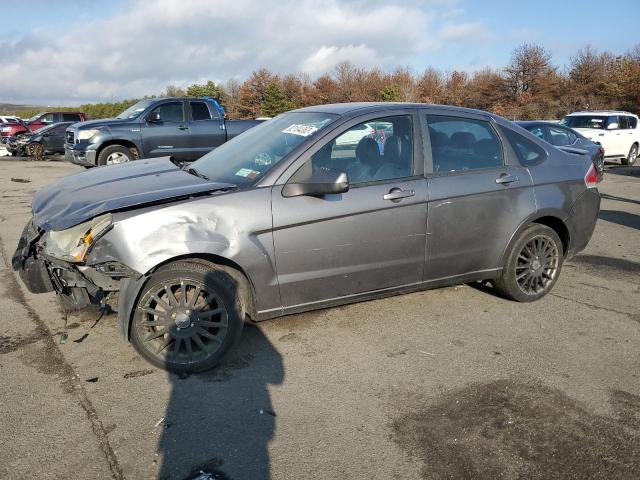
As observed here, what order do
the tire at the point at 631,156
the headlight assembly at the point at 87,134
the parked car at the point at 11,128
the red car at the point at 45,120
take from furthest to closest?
1. the parked car at the point at 11,128
2. the red car at the point at 45,120
3. the tire at the point at 631,156
4. the headlight assembly at the point at 87,134

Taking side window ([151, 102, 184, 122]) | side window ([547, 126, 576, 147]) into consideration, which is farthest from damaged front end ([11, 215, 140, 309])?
side window ([547, 126, 576, 147])

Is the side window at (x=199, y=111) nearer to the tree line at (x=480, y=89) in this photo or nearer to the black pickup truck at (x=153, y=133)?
the black pickup truck at (x=153, y=133)

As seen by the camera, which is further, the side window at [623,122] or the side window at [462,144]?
the side window at [623,122]

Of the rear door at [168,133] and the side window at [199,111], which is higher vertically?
the side window at [199,111]

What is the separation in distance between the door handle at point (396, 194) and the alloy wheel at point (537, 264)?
1336mm

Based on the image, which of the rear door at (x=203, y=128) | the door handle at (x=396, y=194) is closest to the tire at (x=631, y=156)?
the rear door at (x=203, y=128)

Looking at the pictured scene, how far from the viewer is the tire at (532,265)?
4680 millimetres

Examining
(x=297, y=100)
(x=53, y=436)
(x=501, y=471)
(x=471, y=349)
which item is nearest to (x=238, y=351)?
(x=53, y=436)

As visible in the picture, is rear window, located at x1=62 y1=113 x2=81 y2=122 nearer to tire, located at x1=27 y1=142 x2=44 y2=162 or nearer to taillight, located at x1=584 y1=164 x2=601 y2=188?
tire, located at x1=27 y1=142 x2=44 y2=162

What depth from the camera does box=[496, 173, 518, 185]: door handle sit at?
14.7ft

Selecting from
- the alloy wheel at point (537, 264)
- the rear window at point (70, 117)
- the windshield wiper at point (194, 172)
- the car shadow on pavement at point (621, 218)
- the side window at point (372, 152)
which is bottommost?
the car shadow on pavement at point (621, 218)

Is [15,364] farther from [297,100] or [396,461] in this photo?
[297,100]

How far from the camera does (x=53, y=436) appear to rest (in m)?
2.89

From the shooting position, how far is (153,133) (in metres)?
12.6
